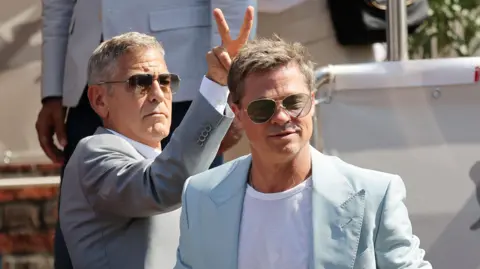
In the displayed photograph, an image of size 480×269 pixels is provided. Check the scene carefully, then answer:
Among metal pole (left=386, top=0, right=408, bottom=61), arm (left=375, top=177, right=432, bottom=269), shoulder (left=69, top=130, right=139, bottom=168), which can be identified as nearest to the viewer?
arm (left=375, top=177, right=432, bottom=269)

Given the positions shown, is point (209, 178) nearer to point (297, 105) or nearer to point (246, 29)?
point (297, 105)

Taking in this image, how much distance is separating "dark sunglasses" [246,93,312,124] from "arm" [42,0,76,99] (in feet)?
5.10

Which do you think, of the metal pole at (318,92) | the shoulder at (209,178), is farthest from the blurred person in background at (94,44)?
the shoulder at (209,178)

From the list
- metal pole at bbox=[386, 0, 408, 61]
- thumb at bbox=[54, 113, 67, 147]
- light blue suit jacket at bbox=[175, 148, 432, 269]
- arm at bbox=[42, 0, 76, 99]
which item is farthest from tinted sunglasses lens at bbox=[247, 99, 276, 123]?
arm at bbox=[42, 0, 76, 99]

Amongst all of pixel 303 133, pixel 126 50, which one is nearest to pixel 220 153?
pixel 126 50

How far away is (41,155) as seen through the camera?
5402mm

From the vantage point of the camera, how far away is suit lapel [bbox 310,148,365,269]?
2398 mm

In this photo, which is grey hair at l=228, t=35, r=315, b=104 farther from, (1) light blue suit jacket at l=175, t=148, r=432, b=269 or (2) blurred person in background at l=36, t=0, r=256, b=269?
(2) blurred person in background at l=36, t=0, r=256, b=269

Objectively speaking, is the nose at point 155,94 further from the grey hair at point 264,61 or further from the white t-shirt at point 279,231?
the white t-shirt at point 279,231

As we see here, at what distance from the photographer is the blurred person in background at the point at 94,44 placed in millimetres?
3471

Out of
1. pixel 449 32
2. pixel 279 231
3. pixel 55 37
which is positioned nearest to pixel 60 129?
pixel 55 37

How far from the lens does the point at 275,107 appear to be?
8.05 feet

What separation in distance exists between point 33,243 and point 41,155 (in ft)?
1.95

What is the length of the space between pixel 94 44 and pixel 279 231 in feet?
4.65
